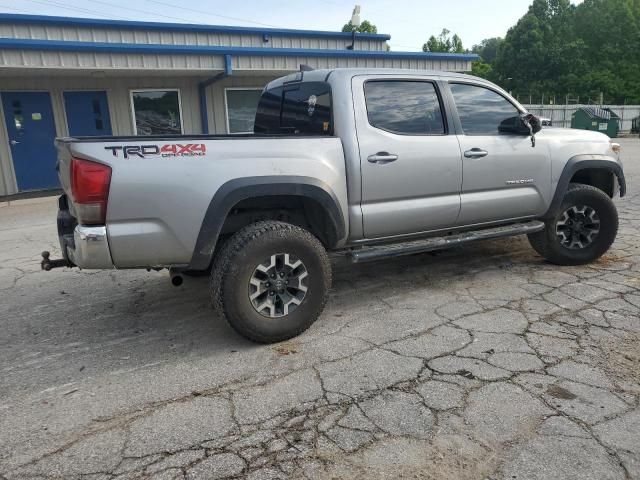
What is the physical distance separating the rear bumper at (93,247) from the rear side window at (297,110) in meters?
1.85

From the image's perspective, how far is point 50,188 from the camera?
12.5 meters

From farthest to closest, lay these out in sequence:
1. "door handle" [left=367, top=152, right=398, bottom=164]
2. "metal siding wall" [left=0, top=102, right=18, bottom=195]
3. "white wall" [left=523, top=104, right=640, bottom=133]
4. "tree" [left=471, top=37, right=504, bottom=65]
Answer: "tree" [left=471, top=37, right=504, bottom=65] < "white wall" [left=523, top=104, right=640, bottom=133] < "metal siding wall" [left=0, top=102, right=18, bottom=195] < "door handle" [left=367, top=152, right=398, bottom=164]

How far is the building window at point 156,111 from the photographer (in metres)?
13.2

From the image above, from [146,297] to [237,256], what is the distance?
5.80 ft

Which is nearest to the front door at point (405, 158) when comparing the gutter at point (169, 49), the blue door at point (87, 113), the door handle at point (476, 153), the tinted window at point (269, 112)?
the door handle at point (476, 153)

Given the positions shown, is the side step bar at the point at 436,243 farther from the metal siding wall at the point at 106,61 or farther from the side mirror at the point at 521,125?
A: the metal siding wall at the point at 106,61

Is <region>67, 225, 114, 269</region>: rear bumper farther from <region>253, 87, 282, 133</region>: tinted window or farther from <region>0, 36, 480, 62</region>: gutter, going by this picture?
<region>0, 36, 480, 62</region>: gutter

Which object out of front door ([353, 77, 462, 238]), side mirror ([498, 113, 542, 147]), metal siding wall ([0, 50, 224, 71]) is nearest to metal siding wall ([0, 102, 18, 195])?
metal siding wall ([0, 50, 224, 71])

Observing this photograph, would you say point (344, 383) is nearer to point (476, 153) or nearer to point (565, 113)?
point (476, 153)

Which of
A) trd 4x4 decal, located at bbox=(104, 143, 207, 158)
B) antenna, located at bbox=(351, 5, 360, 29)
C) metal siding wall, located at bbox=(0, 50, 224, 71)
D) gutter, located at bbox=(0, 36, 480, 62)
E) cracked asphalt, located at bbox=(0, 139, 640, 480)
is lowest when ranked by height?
cracked asphalt, located at bbox=(0, 139, 640, 480)

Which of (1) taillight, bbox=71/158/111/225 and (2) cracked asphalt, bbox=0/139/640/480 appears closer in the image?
(2) cracked asphalt, bbox=0/139/640/480

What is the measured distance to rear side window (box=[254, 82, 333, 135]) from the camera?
13.4 feet

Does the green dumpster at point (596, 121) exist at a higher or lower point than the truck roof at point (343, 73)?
lower

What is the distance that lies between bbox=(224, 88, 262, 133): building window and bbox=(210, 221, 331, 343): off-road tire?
37.3 ft
